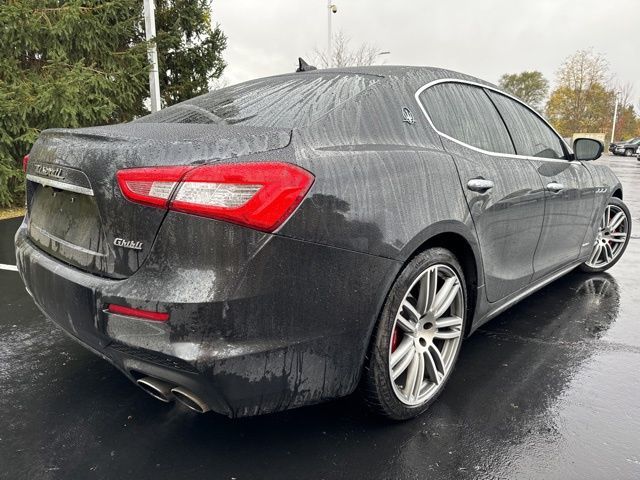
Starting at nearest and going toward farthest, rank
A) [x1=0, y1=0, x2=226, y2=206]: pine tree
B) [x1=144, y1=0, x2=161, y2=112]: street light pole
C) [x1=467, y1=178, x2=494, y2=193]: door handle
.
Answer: [x1=467, y1=178, x2=494, y2=193]: door handle → [x1=0, y1=0, x2=226, y2=206]: pine tree → [x1=144, y1=0, x2=161, y2=112]: street light pole

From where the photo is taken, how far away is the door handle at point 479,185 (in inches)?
92.1

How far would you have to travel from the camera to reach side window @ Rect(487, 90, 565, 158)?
9.94ft

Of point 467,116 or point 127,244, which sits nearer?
point 127,244

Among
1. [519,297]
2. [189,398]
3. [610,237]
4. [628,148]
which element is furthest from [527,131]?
[628,148]

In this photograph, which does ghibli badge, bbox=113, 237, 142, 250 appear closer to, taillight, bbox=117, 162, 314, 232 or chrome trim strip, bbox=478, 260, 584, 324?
taillight, bbox=117, 162, 314, 232

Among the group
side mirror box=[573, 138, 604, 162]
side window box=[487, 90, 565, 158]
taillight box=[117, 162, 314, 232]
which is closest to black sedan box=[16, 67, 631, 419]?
taillight box=[117, 162, 314, 232]

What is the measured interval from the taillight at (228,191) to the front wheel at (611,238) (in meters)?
3.77

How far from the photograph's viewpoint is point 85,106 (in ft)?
27.7

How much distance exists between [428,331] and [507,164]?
1102 mm

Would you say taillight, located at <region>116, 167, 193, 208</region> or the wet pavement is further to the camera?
the wet pavement

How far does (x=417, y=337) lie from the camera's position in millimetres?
2154

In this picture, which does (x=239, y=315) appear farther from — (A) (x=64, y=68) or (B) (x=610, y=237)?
(A) (x=64, y=68)

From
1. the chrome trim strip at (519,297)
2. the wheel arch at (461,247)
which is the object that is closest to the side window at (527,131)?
the chrome trim strip at (519,297)

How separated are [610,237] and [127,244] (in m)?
4.33
